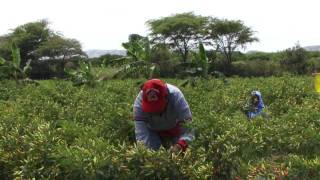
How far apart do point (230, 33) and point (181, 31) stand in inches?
155

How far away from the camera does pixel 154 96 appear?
4.56 meters

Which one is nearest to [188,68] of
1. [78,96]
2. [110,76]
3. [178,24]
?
[110,76]

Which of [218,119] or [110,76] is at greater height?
[218,119]

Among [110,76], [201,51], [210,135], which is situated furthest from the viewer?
[110,76]

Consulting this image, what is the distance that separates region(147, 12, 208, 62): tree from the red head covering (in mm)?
40096

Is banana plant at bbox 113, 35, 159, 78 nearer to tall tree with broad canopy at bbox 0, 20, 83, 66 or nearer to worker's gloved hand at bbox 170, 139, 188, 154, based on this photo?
worker's gloved hand at bbox 170, 139, 188, 154

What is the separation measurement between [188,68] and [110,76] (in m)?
5.80

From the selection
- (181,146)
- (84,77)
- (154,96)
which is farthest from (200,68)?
(181,146)

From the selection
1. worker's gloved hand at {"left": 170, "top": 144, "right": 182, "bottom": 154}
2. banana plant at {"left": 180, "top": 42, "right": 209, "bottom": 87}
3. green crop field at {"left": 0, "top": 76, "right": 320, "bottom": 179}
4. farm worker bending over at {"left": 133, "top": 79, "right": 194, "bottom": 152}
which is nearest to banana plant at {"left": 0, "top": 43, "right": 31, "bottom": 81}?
banana plant at {"left": 180, "top": 42, "right": 209, "bottom": 87}

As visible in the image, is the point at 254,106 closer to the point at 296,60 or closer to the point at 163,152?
the point at 163,152

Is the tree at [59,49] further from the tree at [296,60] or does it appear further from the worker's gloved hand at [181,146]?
Answer: the worker's gloved hand at [181,146]

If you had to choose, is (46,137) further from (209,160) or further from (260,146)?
(260,146)

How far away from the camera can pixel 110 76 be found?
27234 mm

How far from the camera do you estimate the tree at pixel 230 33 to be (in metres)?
45.4
